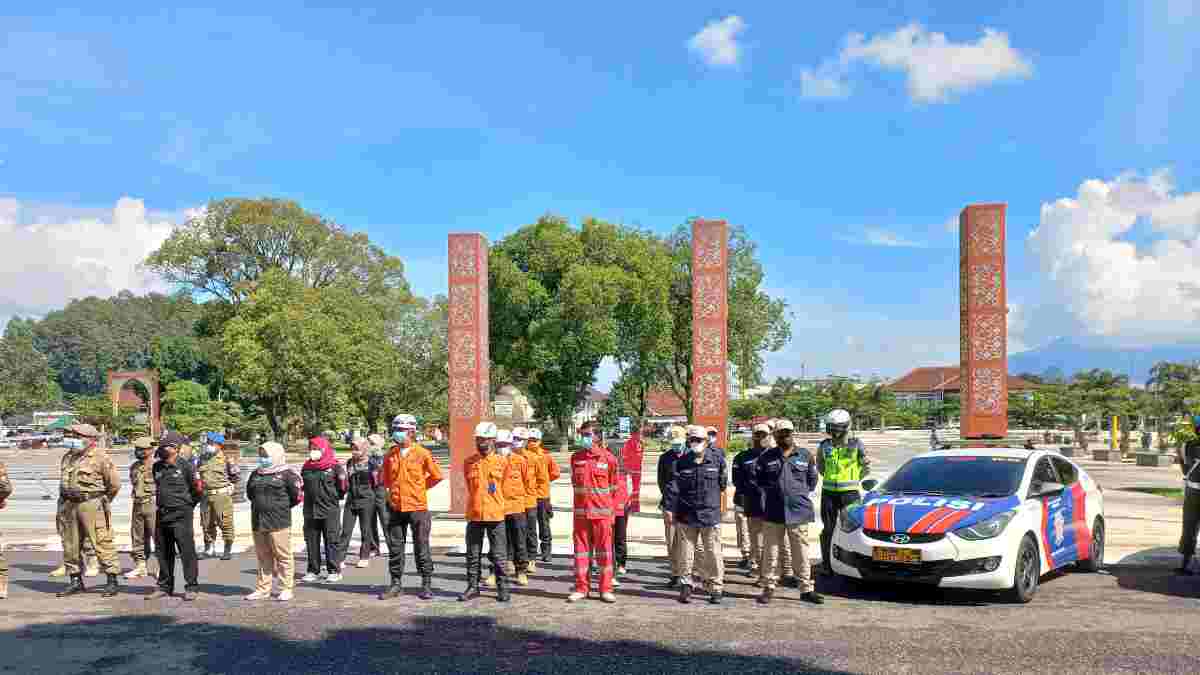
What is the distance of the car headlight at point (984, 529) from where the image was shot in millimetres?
8438

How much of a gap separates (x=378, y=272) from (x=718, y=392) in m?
40.9

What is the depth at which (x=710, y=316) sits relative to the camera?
54.7ft

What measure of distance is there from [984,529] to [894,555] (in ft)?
2.86

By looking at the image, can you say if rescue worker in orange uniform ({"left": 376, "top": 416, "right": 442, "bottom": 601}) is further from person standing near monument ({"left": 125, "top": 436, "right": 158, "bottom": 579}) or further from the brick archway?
the brick archway

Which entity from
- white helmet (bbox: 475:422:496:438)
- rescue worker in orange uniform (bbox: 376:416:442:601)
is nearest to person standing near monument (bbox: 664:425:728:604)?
white helmet (bbox: 475:422:496:438)

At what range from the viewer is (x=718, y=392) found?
16.5 meters

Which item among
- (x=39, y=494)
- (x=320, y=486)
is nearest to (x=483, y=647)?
(x=320, y=486)

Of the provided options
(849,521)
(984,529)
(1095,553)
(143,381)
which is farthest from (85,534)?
(143,381)

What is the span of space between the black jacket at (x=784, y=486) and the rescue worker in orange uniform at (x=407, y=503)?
337 cm

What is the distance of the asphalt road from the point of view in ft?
21.9

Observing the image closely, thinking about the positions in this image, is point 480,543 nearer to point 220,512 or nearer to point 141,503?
point 141,503

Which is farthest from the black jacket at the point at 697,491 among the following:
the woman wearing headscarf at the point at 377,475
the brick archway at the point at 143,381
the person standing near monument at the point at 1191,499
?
the brick archway at the point at 143,381

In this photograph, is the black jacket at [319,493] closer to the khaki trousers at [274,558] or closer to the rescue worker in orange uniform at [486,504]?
the khaki trousers at [274,558]

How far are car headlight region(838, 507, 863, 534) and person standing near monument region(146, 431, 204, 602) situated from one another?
669 cm
